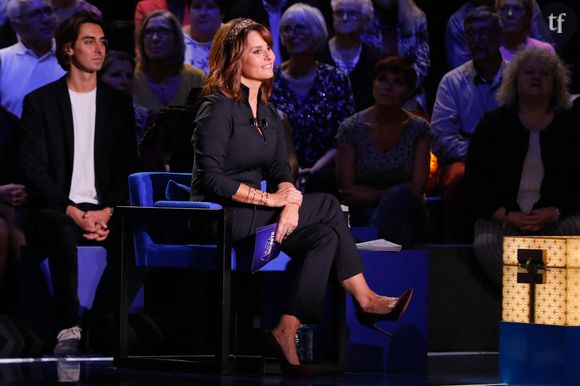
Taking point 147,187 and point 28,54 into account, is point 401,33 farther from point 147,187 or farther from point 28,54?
point 147,187

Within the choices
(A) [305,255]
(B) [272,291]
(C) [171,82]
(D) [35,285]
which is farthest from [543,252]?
(C) [171,82]

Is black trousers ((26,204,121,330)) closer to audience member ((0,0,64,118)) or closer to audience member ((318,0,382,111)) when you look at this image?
audience member ((0,0,64,118))

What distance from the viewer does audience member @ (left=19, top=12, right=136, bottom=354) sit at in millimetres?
5020

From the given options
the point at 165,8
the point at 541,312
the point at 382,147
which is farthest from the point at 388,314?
the point at 165,8

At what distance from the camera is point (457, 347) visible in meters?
5.62

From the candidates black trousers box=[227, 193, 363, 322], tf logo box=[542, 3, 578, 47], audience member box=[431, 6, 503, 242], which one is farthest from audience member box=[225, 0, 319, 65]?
black trousers box=[227, 193, 363, 322]

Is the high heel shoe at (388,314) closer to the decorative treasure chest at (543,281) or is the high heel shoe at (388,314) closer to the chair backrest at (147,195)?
the decorative treasure chest at (543,281)

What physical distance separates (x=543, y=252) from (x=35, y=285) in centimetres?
226

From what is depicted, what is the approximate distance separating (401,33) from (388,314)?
9.92ft

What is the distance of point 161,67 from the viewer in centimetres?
641

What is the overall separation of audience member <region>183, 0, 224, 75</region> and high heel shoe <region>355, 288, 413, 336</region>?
8.96ft

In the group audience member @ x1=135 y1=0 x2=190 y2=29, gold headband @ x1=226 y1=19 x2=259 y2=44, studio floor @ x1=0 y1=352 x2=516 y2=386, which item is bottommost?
studio floor @ x1=0 y1=352 x2=516 y2=386

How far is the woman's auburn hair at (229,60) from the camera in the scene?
4.48 m

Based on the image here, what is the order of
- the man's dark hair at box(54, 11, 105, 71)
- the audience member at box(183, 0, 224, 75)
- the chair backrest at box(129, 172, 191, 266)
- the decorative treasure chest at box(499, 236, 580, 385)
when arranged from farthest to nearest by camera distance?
the audience member at box(183, 0, 224, 75)
the man's dark hair at box(54, 11, 105, 71)
the chair backrest at box(129, 172, 191, 266)
the decorative treasure chest at box(499, 236, 580, 385)
